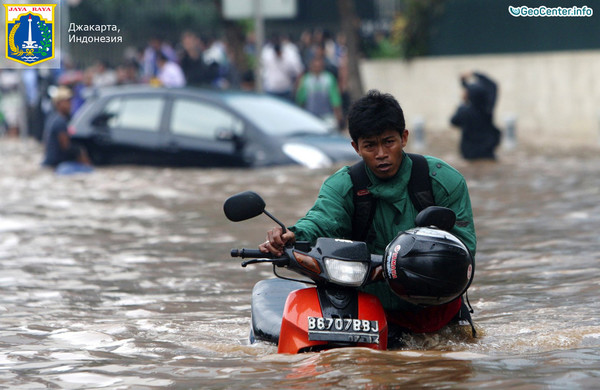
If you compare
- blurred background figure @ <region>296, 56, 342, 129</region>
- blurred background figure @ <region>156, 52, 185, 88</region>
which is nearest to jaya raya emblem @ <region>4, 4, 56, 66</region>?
blurred background figure @ <region>296, 56, 342, 129</region>

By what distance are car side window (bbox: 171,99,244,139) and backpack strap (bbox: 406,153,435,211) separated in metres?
9.54

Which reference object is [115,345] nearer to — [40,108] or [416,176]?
[416,176]

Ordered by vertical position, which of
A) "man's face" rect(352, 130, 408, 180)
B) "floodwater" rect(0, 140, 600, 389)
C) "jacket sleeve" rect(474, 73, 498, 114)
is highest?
"jacket sleeve" rect(474, 73, 498, 114)

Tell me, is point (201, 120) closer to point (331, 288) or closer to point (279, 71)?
point (279, 71)

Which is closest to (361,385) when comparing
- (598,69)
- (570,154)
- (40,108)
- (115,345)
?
(115,345)

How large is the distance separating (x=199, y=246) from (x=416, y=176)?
16.3 ft

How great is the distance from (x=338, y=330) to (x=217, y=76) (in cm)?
1940

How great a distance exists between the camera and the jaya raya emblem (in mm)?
16109

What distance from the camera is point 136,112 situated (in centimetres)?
1578

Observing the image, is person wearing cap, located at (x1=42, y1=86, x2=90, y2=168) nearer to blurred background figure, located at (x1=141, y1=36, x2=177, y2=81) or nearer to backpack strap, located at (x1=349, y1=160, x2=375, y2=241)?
backpack strap, located at (x1=349, y1=160, x2=375, y2=241)

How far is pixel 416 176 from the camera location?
5.32 meters

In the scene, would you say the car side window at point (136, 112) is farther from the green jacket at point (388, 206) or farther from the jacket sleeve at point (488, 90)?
the green jacket at point (388, 206)

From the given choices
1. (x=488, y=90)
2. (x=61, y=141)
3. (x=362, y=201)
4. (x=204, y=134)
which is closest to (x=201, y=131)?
(x=204, y=134)

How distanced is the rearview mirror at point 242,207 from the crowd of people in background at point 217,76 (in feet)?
43.0
